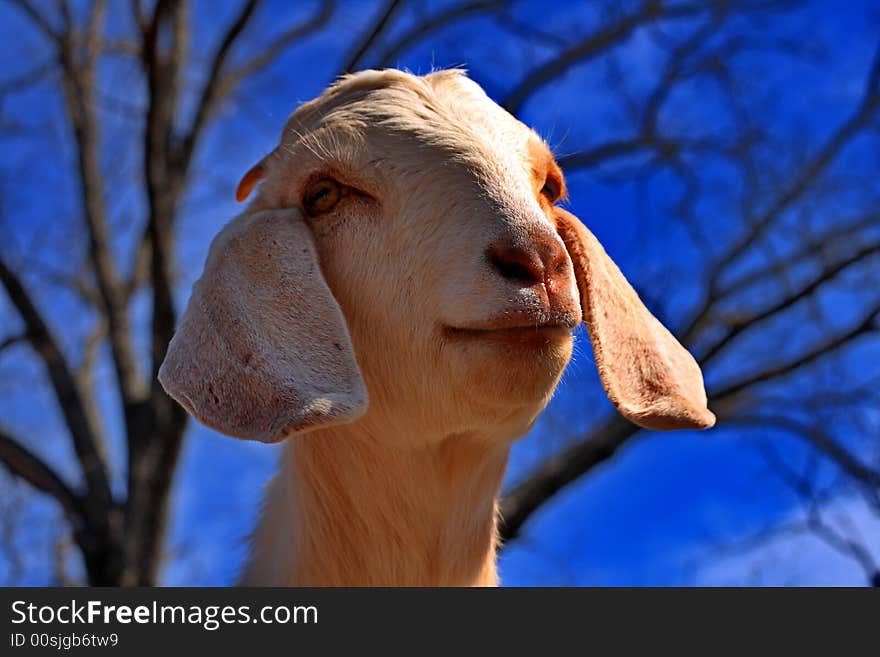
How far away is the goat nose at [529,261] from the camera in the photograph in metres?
2.84

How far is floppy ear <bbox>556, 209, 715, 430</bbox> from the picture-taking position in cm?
341

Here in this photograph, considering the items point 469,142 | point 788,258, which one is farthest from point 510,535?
point 469,142

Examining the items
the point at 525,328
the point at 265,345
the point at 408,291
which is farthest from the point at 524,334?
the point at 265,345

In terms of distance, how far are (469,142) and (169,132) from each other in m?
7.17

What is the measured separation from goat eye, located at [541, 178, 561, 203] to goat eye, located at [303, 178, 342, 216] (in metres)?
0.69

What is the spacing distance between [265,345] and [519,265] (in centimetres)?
→ 72

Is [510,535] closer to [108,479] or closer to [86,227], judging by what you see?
[108,479]

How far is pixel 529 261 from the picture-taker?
2.83 meters

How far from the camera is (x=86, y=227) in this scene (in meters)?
10.5

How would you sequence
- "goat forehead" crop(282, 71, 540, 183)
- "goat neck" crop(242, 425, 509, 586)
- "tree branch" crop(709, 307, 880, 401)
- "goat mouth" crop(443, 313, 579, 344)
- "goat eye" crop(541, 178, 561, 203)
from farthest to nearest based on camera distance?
1. "tree branch" crop(709, 307, 880, 401)
2. "goat eye" crop(541, 178, 561, 203)
3. "goat neck" crop(242, 425, 509, 586)
4. "goat forehead" crop(282, 71, 540, 183)
5. "goat mouth" crop(443, 313, 579, 344)

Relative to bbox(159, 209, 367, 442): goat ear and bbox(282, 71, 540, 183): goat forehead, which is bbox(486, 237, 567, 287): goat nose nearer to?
bbox(282, 71, 540, 183): goat forehead

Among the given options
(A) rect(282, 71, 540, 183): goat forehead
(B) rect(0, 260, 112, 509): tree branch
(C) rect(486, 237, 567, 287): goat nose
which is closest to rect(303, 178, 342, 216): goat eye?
(A) rect(282, 71, 540, 183): goat forehead

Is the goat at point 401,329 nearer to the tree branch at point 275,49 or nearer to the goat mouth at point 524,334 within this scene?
the goat mouth at point 524,334
